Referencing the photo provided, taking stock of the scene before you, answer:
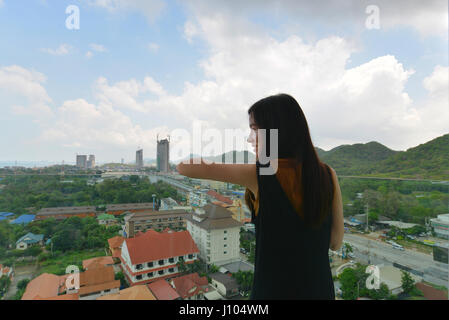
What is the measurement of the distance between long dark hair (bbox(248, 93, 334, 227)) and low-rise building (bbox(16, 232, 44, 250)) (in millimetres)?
1782

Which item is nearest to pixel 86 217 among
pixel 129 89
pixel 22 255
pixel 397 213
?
pixel 22 255

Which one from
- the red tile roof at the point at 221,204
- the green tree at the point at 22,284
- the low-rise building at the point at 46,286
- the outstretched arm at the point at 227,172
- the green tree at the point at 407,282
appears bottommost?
the green tree at the point at 407,282

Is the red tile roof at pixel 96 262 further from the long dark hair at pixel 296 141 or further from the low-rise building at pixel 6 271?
the long dark hair at pixel 296 141

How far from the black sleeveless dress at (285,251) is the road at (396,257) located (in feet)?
4.67

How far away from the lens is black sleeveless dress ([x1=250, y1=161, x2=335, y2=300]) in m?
0.45

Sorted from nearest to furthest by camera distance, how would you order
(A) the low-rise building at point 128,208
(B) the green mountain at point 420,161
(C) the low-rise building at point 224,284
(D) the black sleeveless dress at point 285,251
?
1. (D) the black sleeveless dress at point 285,251
2. (C) the low-rise building at point 224,284
3. (A) the low-rise building at point 128,208
4. (B) the green mountain at point 420,161

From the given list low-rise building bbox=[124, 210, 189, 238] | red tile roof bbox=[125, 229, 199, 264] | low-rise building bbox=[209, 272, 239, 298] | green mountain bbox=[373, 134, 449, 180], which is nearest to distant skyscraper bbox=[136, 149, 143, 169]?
low-rise building bbox=[124, 210, 189, 238]

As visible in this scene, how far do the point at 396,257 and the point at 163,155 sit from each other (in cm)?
211

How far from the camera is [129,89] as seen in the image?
176 cm

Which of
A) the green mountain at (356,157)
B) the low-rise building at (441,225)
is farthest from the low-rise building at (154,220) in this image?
the low-rise building at (441,225)

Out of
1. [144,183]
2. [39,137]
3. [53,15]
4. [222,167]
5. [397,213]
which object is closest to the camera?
[222,167]

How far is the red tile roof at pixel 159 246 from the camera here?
5.30 feet
